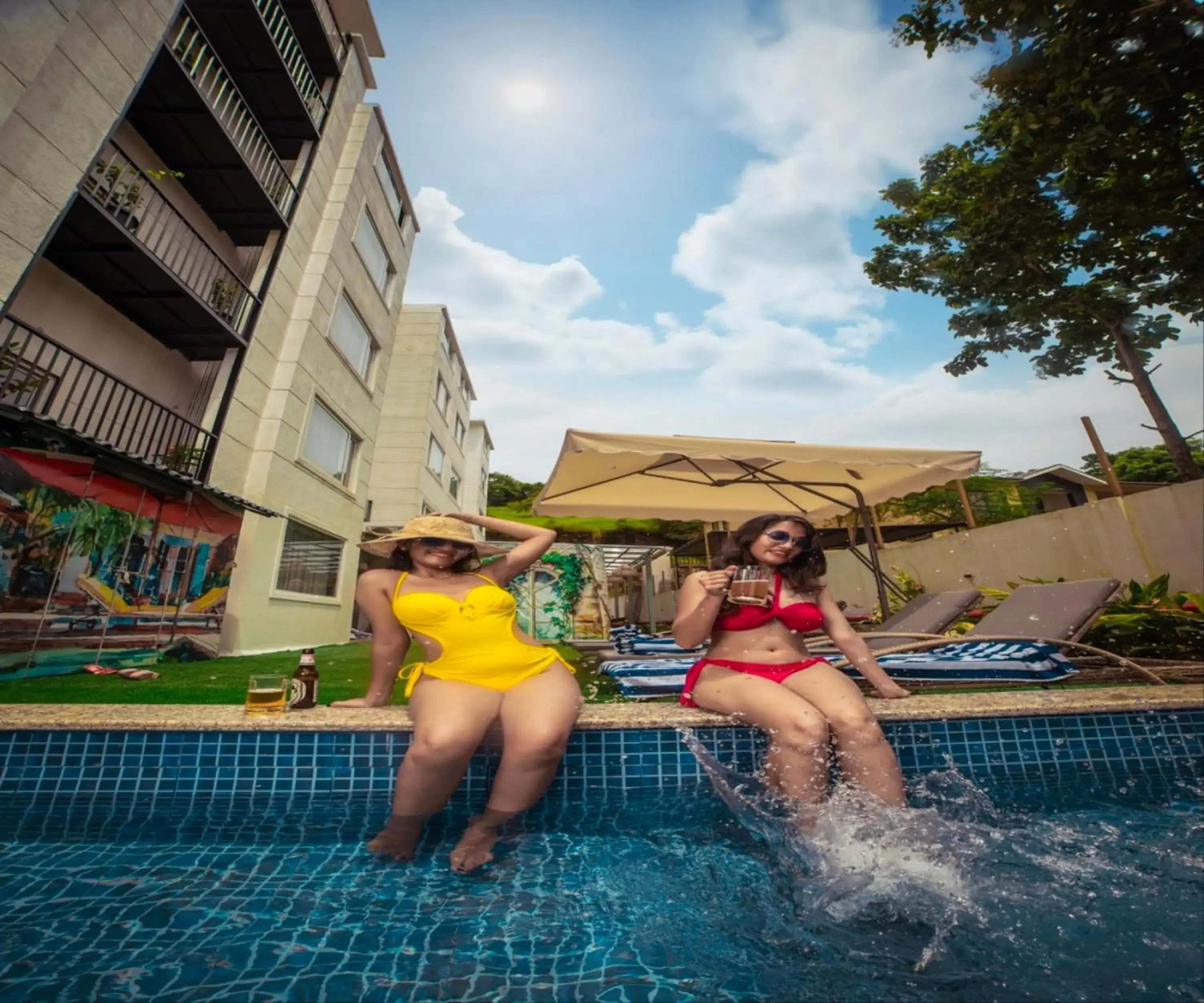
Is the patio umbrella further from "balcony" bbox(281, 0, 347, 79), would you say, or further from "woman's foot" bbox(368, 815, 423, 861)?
"balcony" bbox(281, 0, 347, 79)

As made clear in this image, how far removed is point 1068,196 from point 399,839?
10.9 m

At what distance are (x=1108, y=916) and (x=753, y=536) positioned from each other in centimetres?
180

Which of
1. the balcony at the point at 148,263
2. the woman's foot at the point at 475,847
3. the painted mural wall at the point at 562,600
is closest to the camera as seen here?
the woman's foot at the point at 475,847

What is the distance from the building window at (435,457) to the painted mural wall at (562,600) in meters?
8.11

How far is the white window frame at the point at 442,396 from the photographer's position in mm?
18094

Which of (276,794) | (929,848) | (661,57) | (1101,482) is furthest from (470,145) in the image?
(1101,482)

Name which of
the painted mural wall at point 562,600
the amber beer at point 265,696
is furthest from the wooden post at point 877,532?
the amber beer at point 265,696

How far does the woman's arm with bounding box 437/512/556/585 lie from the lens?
8.74 feet

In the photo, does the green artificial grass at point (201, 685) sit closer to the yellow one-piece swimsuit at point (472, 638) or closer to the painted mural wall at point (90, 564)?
the painted mural wall at point (90, 564)

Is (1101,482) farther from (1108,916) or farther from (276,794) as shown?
(276,794)

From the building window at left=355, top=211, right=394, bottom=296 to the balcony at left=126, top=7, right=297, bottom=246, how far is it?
6.72ft

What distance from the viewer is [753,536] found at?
2822 mm

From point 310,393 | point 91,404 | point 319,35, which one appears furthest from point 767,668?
point 319,35

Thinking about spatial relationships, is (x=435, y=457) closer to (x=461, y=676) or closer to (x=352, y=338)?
(x=352, y=338)
